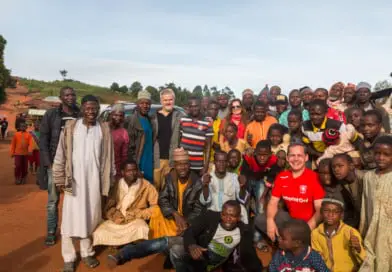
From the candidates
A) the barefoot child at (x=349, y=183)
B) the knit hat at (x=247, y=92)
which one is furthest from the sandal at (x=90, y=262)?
the knit hat at (x=247, y=92)

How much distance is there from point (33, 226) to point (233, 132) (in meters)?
3.93

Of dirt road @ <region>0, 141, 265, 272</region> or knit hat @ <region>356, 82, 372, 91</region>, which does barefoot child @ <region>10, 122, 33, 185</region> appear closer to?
dirt road @ <region>0, 141, 265, 272</region>

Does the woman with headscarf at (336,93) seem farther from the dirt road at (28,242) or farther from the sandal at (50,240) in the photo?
the sandal at (50,240)

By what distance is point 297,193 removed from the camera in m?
3.97

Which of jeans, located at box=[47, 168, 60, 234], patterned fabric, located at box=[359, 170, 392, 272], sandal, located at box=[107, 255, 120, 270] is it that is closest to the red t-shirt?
patterned fabric, located at box=[359, 170, 392, 272]

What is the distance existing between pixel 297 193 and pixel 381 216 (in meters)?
0.95

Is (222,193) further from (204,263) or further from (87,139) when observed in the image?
(87,139)

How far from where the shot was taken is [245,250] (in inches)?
140

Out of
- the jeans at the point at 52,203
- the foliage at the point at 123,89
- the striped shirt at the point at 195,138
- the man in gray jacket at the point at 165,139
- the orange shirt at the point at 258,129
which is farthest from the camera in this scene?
the foliage at the point at 123,89

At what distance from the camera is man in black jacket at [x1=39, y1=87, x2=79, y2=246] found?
458 centimetres

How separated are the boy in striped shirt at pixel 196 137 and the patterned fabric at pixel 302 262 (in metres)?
2.43

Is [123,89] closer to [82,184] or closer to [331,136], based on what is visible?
[82,184]

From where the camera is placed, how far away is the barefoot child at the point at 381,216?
126 inches

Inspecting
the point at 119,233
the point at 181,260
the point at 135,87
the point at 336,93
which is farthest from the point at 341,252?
the point at 135,87
